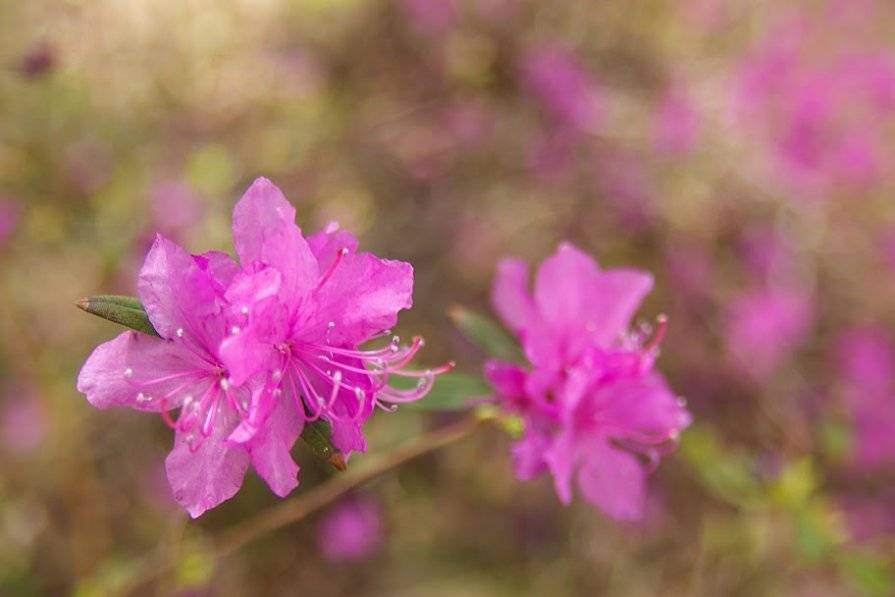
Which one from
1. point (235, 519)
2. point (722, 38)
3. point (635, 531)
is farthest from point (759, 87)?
point (235, 519)

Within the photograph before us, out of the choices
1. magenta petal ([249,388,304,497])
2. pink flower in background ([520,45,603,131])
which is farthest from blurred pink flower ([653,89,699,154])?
magenta petal ([249,388,304,497])

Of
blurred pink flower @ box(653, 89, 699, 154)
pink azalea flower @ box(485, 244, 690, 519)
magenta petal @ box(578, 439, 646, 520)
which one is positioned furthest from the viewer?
blurred pink flower @ box(653, 89, 699, 154)

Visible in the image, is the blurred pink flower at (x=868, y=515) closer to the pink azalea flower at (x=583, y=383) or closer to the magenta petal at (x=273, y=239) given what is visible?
the pink azalea flower at (x=583, y=383)

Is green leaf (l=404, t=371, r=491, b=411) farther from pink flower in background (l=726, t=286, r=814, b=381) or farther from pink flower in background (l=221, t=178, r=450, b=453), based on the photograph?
pink flower in background (l=726, t=286, r=814, b=381)

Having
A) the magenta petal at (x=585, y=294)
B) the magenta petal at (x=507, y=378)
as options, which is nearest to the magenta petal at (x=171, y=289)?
the magenta petal at (x=507, y=378)

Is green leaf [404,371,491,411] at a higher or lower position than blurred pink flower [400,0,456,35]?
higher
